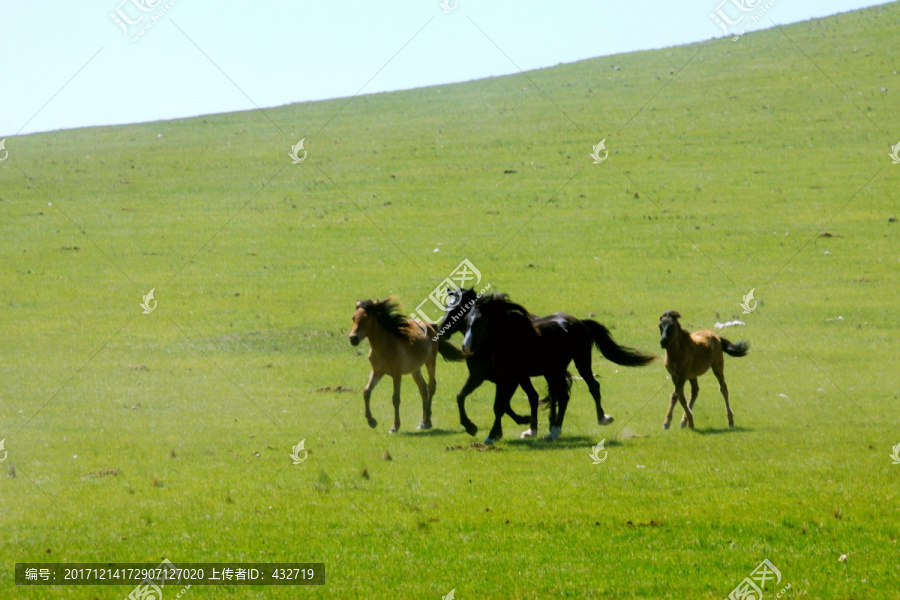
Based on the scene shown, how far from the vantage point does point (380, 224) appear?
3991 centimetres

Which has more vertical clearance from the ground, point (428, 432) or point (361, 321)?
point (361, 321)

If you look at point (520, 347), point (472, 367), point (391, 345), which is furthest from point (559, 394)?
point (391, 345)

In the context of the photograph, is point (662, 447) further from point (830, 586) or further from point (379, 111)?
point (379, 111)

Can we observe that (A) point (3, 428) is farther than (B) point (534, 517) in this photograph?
Yes

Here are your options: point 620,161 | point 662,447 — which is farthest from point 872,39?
point 662,447

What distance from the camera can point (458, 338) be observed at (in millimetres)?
23078

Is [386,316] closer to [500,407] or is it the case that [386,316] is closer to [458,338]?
[500,407]

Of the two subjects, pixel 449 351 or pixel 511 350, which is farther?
pixel 449 351

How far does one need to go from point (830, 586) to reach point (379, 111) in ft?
200

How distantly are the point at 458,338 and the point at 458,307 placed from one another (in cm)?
767

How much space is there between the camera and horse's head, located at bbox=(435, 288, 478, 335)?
50.5 feet

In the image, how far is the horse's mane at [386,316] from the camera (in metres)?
16.2

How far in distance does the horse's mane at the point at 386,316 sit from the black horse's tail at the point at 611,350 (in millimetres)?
3122

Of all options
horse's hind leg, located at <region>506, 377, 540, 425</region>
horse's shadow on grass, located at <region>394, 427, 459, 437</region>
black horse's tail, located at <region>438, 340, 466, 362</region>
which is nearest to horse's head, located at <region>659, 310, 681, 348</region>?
horse's hind leg, located at <region>506, 377, 540, 425</region>
